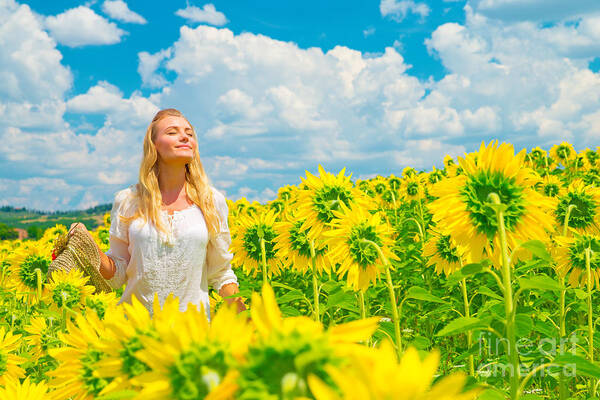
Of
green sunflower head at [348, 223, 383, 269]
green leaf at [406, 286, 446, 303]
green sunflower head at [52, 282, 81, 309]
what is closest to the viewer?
green leaf at [406, 286, 446, 303]

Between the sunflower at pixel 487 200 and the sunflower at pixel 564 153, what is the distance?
10.4 meters

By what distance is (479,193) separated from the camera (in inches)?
71.8

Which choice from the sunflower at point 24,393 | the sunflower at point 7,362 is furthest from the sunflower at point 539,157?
the sunflower at point 24,393

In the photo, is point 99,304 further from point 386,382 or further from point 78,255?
point 386,382

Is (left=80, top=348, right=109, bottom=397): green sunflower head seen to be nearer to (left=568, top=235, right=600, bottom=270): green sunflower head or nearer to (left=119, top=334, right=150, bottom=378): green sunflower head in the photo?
(left=119, top=334, right=150, bottom=378): green sunflower head

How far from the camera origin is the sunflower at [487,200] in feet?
5.86

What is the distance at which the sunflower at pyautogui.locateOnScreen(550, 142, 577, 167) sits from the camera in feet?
36.2

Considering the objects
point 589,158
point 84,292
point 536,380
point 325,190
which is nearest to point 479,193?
point 325,190

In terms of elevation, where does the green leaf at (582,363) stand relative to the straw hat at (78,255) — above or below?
below

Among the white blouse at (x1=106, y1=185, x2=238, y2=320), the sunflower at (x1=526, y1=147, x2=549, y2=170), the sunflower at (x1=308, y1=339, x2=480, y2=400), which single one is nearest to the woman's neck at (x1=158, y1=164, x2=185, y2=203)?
the white blouse at (x1=106, y1=185, x2=238, y2=320)

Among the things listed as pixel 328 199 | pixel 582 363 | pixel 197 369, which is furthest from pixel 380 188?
pixel 197 369

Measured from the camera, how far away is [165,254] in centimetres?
365

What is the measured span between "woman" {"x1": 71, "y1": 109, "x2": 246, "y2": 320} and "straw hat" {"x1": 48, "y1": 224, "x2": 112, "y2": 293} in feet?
0.95

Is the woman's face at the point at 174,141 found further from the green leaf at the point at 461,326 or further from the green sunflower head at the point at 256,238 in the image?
the green leaf at the point at 461,326
